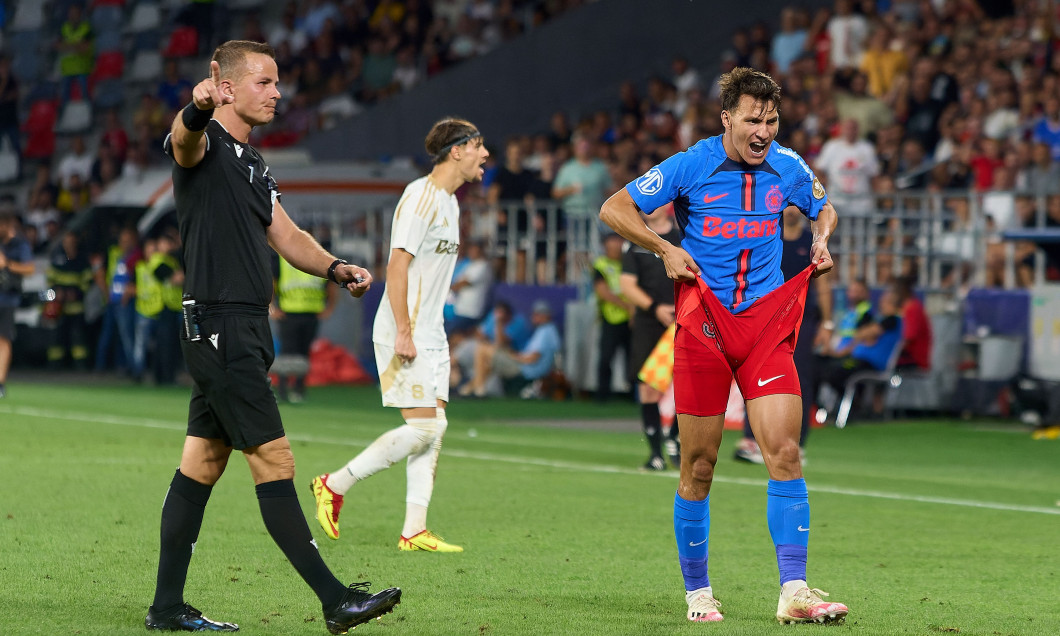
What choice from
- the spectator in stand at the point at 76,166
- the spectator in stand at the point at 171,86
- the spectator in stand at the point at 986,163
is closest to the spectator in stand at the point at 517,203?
the spectator in stand at the point at 986,163

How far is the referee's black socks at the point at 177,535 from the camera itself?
20.0ft

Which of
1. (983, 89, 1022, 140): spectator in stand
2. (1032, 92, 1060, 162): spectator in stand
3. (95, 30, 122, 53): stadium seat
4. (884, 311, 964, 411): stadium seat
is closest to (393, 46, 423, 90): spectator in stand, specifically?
(95, 30, 122, 53): stadium seat

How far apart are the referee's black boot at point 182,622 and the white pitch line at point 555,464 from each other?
5.97 metres

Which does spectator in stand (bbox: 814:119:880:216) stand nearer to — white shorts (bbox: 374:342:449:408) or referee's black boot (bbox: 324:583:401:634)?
white shorts (bbox: 374:342:449:408)

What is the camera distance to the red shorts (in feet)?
21.6

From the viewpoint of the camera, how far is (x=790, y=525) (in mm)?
6457

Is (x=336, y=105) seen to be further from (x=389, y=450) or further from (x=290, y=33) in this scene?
(x=389, y=450)

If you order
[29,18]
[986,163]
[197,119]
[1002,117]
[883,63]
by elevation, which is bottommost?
[197,119]

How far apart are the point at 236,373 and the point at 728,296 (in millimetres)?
2035

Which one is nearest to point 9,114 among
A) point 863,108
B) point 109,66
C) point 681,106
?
point 109,66

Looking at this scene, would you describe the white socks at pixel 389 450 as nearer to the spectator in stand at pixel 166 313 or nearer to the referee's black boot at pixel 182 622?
the referee's black boot at pixel 182 622

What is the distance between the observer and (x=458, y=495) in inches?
416

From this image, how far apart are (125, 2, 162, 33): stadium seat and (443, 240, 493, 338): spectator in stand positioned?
1725cm

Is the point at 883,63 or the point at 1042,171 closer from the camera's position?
the point at 1042,171
